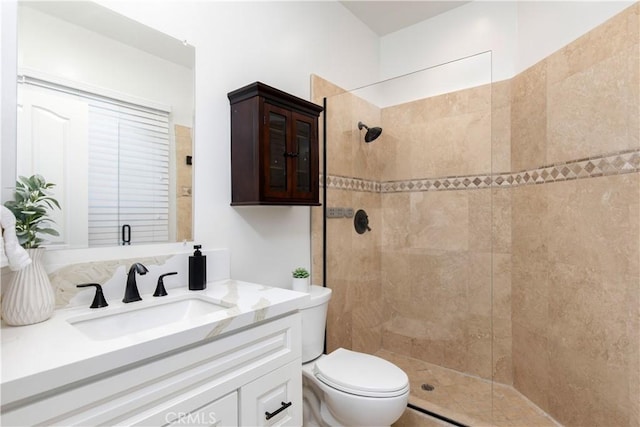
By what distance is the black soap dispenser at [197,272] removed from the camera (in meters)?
1.34

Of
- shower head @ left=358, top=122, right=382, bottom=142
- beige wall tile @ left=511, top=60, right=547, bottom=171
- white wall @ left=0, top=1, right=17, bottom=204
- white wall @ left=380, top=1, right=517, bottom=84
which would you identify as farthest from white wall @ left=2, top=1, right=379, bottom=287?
beige wall tile @ left=511, top=60, right=547, bottom=171

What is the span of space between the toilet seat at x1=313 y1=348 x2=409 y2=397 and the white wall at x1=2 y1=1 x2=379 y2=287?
0.50 meters

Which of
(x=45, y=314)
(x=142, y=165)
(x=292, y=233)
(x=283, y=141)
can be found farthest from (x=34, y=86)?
(x=292, y=233)

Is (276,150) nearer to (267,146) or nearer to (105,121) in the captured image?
(267,146)

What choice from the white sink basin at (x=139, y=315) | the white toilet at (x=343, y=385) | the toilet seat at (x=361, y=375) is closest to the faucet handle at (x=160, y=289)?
the white sink basin at (x=139, y=315)

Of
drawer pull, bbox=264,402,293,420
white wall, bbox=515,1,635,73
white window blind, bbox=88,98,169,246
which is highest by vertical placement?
white wall, bbox=515,1,635,73

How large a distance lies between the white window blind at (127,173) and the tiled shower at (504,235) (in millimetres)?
993

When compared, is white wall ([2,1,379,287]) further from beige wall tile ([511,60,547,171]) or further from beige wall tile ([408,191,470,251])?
beige wall tile ([511,60,547,171])

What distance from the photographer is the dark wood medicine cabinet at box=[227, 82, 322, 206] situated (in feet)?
4.98

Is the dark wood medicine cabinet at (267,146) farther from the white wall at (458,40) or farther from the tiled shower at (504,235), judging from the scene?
the white wall at (458,40)

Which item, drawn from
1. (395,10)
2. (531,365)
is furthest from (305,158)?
(531,365)

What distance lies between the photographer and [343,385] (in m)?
1.47

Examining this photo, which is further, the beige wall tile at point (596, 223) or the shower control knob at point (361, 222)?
the shower control knob at point (361, 222)

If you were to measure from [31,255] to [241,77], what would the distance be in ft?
3.82
